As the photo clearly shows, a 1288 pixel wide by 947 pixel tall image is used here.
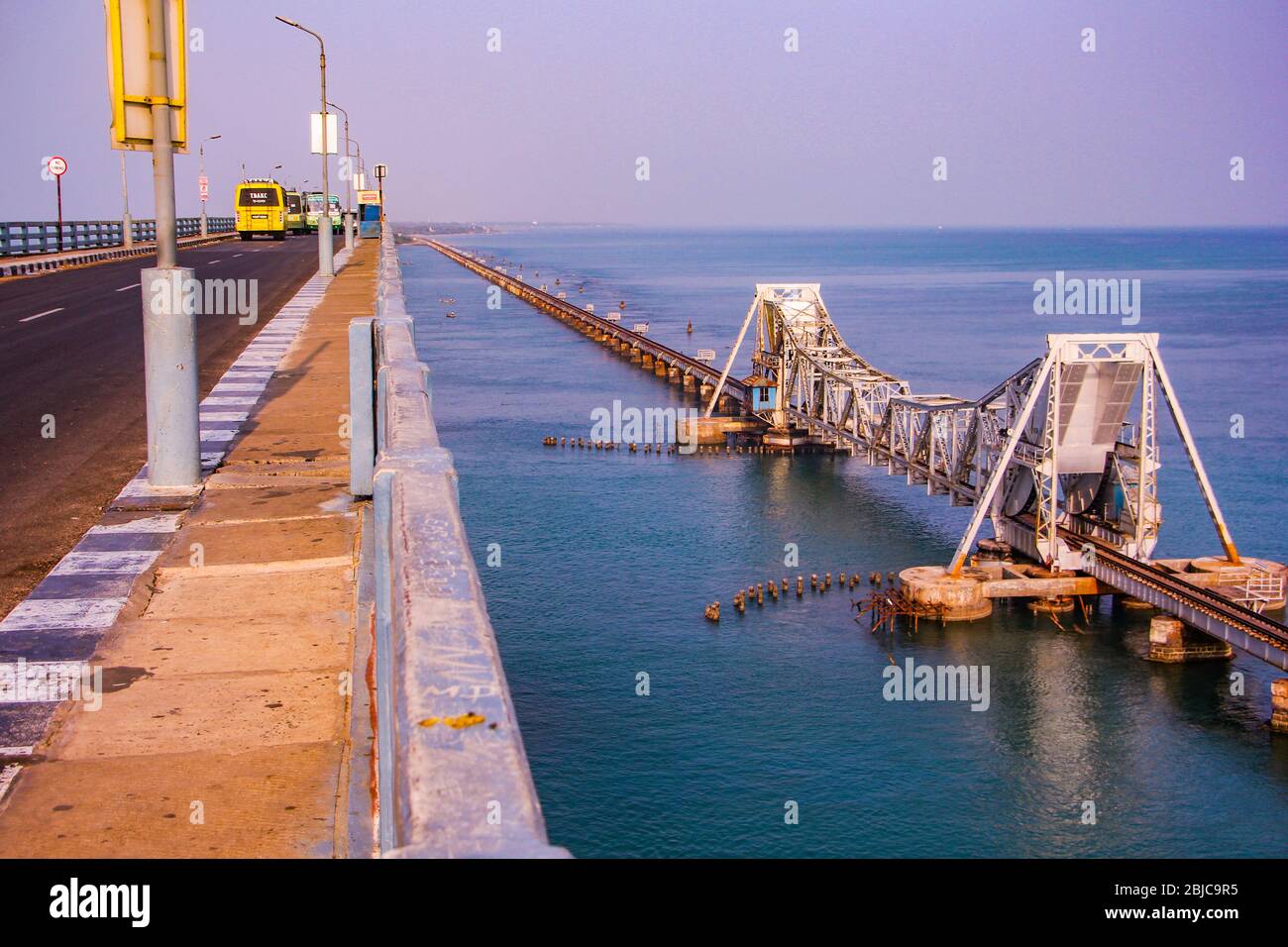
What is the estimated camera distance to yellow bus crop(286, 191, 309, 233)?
110625 millimetres

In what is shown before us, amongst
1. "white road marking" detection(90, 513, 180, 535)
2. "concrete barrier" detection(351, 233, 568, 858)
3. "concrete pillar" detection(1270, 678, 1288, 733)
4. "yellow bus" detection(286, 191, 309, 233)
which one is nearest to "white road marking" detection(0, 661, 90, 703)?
"concrete barrier" detection(351, 233, 568, 858)

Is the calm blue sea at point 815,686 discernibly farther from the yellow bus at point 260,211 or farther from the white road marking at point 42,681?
the yellow bus at point 260,211

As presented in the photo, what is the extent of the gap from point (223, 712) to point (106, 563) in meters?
3.51

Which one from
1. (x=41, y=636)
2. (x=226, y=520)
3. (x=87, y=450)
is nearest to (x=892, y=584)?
(x=87, y=450)

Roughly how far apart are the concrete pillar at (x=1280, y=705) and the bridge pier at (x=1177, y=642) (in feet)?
12.6

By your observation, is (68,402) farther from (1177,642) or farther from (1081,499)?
(1081,499)

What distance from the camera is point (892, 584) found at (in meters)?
39.3

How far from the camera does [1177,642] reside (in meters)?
32.7

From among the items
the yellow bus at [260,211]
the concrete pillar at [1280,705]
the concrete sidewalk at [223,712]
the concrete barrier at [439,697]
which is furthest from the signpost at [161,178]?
the yellow bus at [260,211]

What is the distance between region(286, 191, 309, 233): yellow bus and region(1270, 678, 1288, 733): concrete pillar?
309ft

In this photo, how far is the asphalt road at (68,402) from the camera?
11.4 m

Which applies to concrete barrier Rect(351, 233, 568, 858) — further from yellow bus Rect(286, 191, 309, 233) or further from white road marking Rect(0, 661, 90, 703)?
yellow bus Rect(286, 191, 309, 233)
